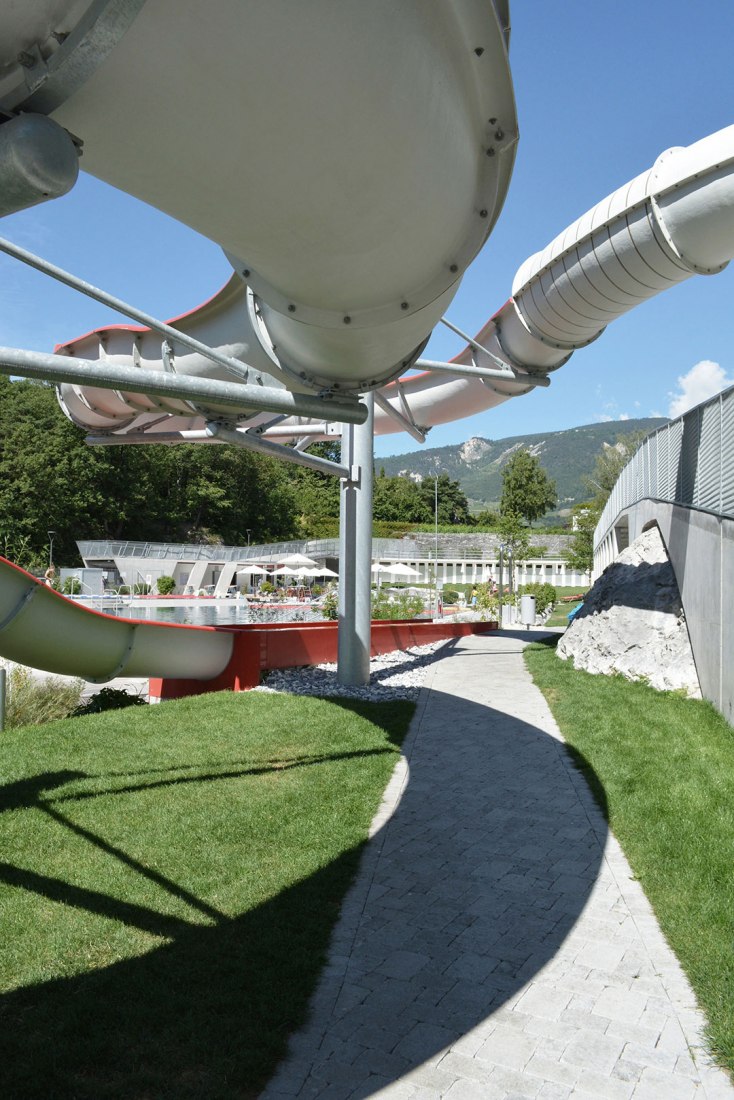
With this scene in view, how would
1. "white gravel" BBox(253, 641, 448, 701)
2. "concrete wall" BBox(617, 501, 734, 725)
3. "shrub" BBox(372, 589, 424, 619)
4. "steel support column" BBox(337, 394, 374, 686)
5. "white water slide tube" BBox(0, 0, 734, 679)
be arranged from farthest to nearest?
"shrub" BBox(372, 589, 424, 619) < "steel support column" BBox(337, 394, 374, 686) < "white gravel" BBox(253, 641, 448, 701) < "concrete wall" BBox(617, 501, 734, 725) < "white water slide tube" BBox(0, 0, 734, 679)

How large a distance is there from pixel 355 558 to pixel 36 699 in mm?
5522

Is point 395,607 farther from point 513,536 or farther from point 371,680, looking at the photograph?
point 513,536

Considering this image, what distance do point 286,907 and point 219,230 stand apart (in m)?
3.90

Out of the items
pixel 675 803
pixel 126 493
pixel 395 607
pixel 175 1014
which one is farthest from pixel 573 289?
pixel 126 493

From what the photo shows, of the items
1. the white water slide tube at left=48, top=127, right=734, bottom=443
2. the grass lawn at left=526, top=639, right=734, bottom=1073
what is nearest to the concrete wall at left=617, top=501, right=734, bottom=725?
the grass lawn at left=526, top=639, right=734, bottom=1073

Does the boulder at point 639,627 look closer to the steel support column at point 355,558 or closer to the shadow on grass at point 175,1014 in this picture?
the steel support column at point 355,558

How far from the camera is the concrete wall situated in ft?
29.0

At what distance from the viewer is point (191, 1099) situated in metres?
3.06

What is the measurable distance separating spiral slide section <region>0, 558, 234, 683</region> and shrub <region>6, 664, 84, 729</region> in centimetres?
146

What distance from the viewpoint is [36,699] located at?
1229 cm

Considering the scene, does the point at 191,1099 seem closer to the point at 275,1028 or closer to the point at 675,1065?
the point at 275,1028

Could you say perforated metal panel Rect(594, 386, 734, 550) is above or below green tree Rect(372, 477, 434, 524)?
below

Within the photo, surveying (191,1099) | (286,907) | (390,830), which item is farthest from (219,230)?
(390,830)

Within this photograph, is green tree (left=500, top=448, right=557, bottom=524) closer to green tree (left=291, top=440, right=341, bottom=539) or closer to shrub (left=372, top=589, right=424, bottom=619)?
green tree (left=291, top=440, right=341, bottom=539)
